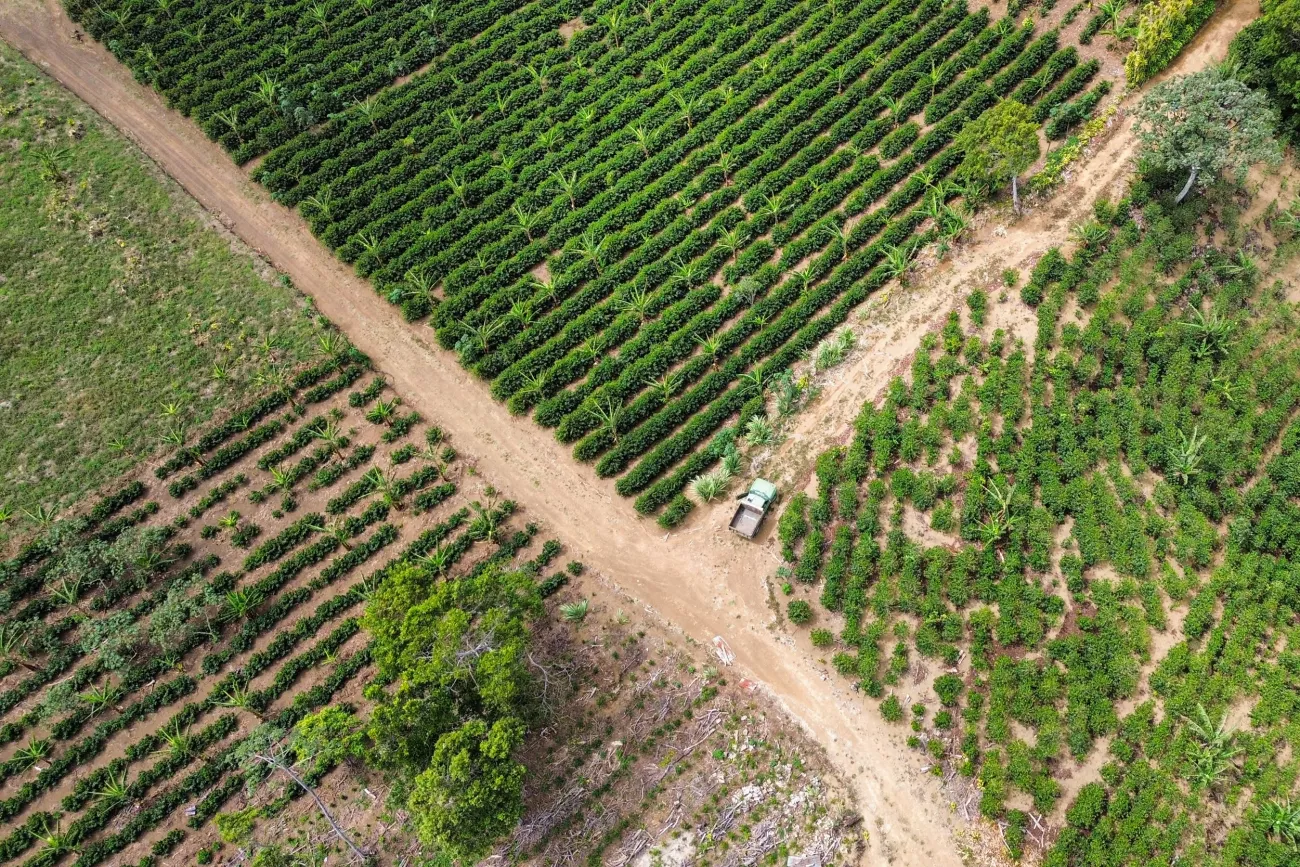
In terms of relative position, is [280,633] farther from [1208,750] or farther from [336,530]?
[1208,750]

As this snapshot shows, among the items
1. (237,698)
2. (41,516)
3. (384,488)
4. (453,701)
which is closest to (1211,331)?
(453,701)

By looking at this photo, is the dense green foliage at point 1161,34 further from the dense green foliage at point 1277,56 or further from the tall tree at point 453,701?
the tall tree at point 453,701

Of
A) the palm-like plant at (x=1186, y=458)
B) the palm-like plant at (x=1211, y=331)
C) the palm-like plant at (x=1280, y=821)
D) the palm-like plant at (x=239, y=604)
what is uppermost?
the palm-like plant at (x=239, y=604)

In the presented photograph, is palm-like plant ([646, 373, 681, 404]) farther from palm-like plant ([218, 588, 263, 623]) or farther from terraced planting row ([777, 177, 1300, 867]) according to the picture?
palm-like plant ([218, 588, 263, 623])

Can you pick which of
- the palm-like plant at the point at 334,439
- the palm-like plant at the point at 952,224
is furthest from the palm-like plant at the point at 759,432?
the palm-like plant at the point at 334,439

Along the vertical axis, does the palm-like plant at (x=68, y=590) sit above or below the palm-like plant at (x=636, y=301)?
above

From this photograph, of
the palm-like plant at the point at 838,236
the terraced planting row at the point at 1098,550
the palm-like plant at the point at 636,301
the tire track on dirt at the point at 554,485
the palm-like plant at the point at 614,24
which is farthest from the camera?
the palm-like plant at the point at 614,24

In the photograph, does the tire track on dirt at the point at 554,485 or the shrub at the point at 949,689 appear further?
the shrub at the point at 949,689
